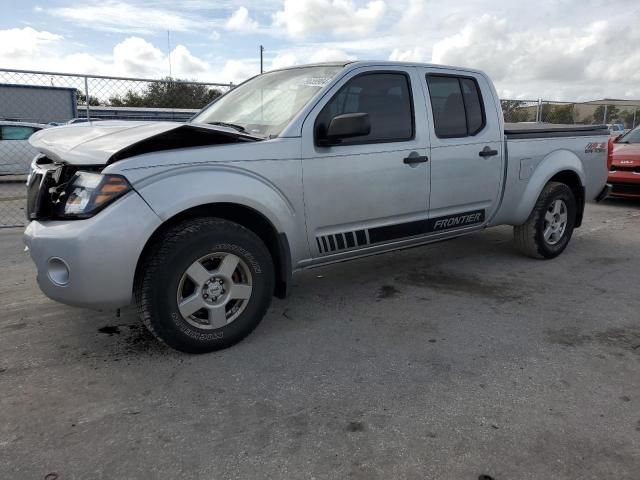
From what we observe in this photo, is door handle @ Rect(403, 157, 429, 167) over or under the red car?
over

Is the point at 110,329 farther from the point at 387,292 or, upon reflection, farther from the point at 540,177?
the point at 540,177

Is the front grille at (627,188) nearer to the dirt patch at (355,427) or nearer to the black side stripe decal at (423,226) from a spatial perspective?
the black side stripe decal at (423,226)

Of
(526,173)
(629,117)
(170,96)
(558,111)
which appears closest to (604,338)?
(526,173)

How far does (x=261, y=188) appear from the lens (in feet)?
10.8

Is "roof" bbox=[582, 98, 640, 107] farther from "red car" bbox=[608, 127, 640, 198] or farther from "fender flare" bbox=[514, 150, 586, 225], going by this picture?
"fender flare" bbox=[514, 150, 586, 225]

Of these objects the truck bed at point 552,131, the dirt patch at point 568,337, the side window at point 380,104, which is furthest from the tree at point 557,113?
the dirt patch at point 568,337

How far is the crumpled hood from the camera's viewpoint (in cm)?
292

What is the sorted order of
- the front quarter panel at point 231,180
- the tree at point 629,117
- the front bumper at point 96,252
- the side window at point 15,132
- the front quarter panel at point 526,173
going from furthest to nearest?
the tree at point 629,117 < the side window at point 15,132 < the front quarter panel at point 526,173 < the front quarter panel at point 231,180 < the front bumper at point 96,252

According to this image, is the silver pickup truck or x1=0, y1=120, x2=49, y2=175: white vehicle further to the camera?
x1=0, y1=120, x2=49, y2=175: white vehicle

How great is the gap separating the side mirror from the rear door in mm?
987

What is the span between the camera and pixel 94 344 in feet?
11.1

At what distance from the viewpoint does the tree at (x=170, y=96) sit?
28.0ft

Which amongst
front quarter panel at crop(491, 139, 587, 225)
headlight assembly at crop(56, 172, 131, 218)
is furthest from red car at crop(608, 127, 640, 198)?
headlight assembly at crop(56, 172, 131, 218)

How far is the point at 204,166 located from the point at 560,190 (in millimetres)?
3857
